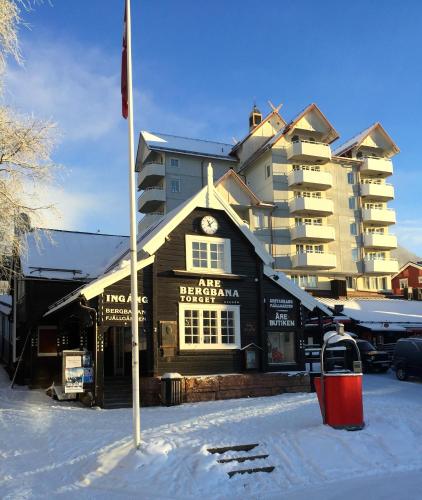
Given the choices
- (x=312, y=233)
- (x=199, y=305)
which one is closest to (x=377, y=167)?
(x=312, y=233)

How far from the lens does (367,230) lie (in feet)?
174

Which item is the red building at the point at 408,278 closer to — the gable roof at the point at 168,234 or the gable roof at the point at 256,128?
the gable roof at the point at 256,128

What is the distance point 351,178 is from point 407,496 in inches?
1857

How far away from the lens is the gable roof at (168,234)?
17622 millimetres

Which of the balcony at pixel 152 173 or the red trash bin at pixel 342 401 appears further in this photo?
the balcony at pixel 152 173

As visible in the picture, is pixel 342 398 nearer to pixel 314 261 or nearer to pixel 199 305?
pixel 199 305

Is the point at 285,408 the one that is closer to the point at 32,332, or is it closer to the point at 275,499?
the point at 275,499

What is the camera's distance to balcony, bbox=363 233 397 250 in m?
51.1

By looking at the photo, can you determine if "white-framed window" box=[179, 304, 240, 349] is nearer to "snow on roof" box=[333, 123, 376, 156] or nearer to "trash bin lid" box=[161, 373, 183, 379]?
"trash bin lid" box=[161, 373, 183, 379]

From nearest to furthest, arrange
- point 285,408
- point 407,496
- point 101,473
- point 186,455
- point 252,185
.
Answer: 1. point 407,496
2. point 101,473
3. point 186,455
4. point 285,408
5. point 252,185

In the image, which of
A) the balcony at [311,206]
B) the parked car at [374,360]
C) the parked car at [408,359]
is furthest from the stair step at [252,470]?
the balcony at [311,206]

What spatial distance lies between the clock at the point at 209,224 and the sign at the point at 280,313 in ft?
10.9

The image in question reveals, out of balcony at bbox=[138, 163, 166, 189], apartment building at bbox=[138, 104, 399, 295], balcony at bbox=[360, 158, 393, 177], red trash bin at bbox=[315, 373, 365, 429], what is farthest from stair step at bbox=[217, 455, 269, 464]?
balcony at bbox=[360, 158, 393, 177]

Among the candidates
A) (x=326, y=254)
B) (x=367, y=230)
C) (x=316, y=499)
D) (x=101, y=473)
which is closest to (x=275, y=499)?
(x=316, y=499)
